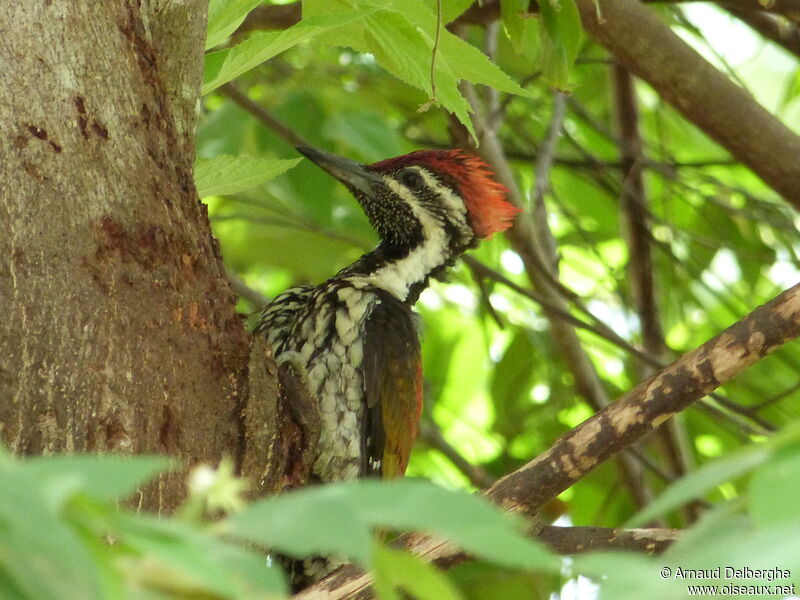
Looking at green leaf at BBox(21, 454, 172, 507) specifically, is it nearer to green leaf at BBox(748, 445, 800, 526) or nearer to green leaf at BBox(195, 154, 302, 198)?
green leaf at BBox(748, 445, 800, 526)

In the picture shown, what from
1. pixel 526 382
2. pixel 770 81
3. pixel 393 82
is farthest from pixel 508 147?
pixel 770 81

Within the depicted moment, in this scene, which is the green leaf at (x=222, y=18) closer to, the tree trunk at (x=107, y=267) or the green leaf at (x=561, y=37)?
the tree trunk at (x=107, y=267)

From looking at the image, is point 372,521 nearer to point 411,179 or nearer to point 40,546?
point 40,546

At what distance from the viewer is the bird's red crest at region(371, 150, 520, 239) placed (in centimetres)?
347

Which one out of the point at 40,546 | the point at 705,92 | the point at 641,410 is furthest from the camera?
the point at 705,92

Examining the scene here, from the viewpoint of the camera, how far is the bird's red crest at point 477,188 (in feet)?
11.4

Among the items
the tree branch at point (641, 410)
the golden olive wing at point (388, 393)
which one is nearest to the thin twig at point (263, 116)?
the golden olive wing at point (388, 393)

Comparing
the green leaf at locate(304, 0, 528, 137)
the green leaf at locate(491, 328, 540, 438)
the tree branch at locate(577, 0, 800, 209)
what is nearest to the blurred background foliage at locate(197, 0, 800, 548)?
the green leaf at locate(491, 328, 540, 438)

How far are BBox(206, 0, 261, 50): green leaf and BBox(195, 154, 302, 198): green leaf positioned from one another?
235 millimetres

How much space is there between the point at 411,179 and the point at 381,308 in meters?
0.64

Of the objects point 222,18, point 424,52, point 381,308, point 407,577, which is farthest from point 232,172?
point 407,577

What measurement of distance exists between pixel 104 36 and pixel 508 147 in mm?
2879

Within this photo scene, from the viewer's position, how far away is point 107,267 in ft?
5.84

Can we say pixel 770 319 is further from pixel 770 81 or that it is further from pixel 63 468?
pixel 770 81
